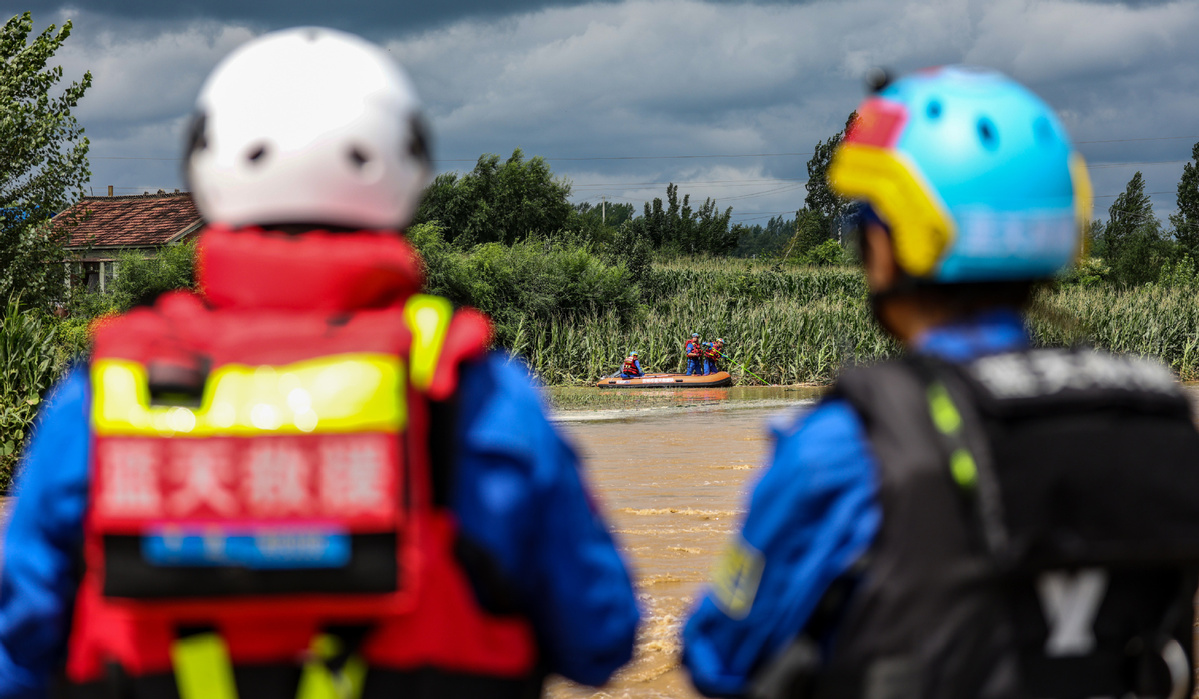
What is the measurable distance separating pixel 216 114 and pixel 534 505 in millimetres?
768

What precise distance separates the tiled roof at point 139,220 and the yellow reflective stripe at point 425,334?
47.8m

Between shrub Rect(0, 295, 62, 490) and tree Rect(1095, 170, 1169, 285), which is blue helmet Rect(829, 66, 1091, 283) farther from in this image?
tree Rect(1095, 170, 1169, 285)

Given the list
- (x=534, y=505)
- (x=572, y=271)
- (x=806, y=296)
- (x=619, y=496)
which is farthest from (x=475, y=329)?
(x=806, y=296)

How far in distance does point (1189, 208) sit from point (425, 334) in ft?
217

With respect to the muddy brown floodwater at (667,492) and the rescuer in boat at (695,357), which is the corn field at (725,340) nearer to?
the rescuer in boat at (695,357)

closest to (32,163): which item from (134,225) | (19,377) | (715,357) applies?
(19,377)

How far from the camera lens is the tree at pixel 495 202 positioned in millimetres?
45281

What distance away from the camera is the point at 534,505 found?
60.0 inches

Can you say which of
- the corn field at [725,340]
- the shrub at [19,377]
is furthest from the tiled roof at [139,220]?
the shrub at [19,377]

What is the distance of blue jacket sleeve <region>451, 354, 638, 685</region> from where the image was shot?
4.85 feet

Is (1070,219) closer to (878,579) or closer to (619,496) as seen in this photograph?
(878,579)

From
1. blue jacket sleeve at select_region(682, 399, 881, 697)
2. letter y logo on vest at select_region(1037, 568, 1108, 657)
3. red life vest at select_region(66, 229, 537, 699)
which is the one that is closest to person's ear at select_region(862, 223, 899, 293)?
blue jacket sleeve at select_region(682, 399, 881, 697)

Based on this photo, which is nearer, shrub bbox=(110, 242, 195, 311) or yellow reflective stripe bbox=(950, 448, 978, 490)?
yellow reflective stripe bbox=(950, 448, 978, 490)

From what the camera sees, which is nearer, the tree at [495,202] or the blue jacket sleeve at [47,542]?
the blue jacket sleeve at [47,542]
